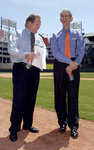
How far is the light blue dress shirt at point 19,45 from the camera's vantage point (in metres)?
2.90

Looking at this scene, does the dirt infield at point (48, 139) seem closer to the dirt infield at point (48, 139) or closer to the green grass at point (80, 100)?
the dirt infield at point (48, 139)

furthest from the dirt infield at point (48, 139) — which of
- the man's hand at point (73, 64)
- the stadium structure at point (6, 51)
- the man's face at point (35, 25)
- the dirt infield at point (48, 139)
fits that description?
the stadium structure at point (6, 51)

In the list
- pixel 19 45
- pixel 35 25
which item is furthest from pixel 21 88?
pixel 35 25

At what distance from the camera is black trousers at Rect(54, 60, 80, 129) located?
3262 mm

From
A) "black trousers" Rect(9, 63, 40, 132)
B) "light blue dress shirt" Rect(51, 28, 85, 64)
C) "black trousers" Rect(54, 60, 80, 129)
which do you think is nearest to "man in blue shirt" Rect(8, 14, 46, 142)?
"black trousers" Rect(9, 63, 40, 132)

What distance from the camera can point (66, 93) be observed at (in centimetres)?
347

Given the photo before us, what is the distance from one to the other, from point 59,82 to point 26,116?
915 mm

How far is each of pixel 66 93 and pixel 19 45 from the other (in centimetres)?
128

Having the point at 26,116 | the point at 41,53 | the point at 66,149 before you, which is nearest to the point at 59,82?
the point at 41,53

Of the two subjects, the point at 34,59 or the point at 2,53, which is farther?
the point at 2,53

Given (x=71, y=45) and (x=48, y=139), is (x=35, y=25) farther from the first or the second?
(x=48, y=139)

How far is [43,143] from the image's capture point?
2910mm

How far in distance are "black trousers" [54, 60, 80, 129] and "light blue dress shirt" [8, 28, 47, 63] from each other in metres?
0.65

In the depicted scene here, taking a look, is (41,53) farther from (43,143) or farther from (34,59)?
(43,143)
